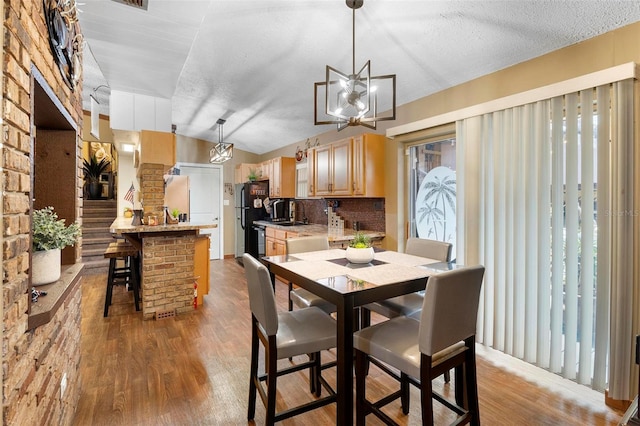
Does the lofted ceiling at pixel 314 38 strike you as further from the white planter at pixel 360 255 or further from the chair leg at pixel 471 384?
the chair leg at pixel 471 384

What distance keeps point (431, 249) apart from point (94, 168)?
831cm

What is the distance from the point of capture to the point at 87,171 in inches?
299

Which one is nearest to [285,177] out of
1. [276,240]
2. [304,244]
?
[276,240]

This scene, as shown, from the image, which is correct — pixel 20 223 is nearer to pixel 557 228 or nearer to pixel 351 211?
pixel 557 228

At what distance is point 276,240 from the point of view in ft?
16.6

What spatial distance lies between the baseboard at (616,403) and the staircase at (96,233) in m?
6.68

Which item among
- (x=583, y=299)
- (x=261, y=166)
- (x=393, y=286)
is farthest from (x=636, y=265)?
(x=261, y=166)

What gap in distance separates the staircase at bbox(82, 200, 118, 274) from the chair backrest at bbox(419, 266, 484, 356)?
6.01m

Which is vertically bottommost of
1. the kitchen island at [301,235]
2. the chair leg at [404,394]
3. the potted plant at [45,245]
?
the chair leg at [404,394]

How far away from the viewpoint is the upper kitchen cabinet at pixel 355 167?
3795mm

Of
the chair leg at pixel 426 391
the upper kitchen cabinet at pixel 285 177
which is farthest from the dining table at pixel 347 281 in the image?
the upper kitchen cabinet at pixel 285 177

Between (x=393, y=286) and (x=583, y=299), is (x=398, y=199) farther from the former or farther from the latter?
(x=393, y=286)

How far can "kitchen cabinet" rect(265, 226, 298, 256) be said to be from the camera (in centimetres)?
479

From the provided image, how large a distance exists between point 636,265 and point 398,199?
2.14m
